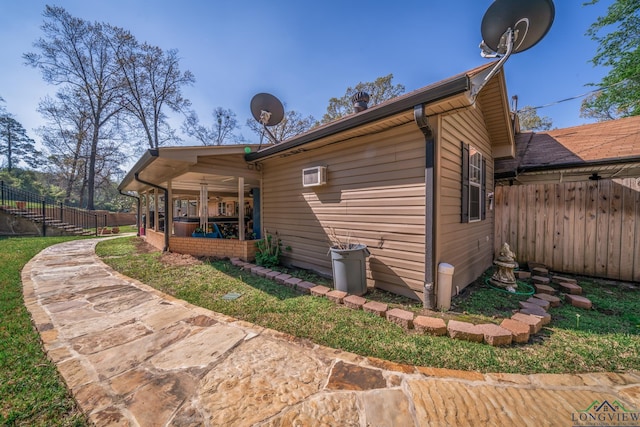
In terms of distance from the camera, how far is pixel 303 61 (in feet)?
27.6

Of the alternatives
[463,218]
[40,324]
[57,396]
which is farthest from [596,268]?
[40,324]

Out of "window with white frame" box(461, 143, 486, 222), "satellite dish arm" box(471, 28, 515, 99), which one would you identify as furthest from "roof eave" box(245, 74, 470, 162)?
"window with white frame" box(461, 143, 486, 222)

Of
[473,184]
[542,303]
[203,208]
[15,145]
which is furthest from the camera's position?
[15,145]

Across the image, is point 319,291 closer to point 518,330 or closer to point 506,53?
point 518,330

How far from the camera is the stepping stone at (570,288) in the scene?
366cm

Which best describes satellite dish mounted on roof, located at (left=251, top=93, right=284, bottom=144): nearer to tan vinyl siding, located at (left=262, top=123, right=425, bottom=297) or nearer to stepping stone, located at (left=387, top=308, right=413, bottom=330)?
tan vinyl siding, located at (left=262, top=123, right=425, bottom=297)

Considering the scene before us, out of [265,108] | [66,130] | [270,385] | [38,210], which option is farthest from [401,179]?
[66,130]

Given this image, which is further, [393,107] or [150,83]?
[150,83]

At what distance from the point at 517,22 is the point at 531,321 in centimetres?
318

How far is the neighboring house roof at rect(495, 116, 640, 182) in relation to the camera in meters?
4.60

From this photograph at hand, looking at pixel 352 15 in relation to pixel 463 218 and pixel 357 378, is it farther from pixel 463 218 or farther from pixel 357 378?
pixel 357 378

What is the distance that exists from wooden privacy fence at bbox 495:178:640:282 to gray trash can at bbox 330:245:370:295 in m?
4.09

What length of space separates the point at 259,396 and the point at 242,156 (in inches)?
204

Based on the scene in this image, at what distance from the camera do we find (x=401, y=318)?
261 centimetres
